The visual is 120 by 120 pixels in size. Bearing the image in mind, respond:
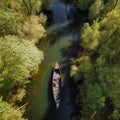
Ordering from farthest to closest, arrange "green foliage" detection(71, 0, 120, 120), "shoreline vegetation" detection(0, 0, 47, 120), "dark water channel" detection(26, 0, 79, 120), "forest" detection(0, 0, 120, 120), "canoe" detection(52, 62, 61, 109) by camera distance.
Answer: "canoe" detection(52, 62, 61, 109) → "dark water channel" detection(26, 0, 79, 120) → "shoreline vegetation" detection(0, 0, 47, 120) → "forest" detection(0, 0, 120, 120) → "green foliage" detection(71, 0, 120, 120)

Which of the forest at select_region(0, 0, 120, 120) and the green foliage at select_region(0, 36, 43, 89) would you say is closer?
the forest at select_region(0, 0, 120, 120)

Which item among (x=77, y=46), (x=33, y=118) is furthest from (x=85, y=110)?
(x=77, y=46)

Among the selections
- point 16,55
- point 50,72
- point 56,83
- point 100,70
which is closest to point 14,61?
point 16,55

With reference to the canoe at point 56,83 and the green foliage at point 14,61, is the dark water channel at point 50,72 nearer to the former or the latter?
the canoe at point 56,83

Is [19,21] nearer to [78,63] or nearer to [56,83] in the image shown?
[78,63]

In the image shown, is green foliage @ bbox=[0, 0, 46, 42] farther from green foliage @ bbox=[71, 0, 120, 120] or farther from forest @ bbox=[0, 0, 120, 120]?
green foliage @ bbox=[71, 0, 120, 120]

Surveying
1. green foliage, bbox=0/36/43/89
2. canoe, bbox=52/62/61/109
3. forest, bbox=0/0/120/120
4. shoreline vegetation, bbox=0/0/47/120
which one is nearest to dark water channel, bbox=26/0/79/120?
canoe, bbox=52/62/61/109
